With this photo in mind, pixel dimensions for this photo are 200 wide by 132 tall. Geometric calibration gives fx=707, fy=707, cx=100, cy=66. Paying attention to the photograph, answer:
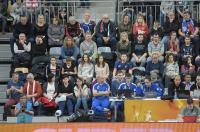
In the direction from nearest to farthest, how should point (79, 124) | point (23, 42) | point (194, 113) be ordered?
point (79, 124) < point (194, 113) < point (23, 42)

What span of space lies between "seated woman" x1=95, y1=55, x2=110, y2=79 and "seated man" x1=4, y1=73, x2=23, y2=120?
2308mm

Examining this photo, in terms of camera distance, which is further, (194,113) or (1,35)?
(1,35)

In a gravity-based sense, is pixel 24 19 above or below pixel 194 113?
above

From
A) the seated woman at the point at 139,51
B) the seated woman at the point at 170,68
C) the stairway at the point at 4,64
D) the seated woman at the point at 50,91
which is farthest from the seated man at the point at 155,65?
the stairway at the point at 4,64

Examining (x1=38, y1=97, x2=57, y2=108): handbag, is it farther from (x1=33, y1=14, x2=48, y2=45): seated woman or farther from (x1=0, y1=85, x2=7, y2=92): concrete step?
(x1=33, y1=14, x2=48, y2=45): seated woman

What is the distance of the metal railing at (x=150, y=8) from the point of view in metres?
24.0

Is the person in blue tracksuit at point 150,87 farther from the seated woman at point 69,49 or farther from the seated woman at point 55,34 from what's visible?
the seated woman at point 55,34

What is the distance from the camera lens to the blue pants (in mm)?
19719

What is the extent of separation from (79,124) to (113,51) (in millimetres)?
5502

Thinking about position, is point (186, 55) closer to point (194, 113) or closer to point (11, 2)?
point (194, 113)

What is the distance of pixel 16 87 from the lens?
822 inches

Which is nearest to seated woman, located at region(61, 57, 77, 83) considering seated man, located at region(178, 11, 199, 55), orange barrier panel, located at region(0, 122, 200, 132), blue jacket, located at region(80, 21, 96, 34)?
blue jacket, located at region(80, 21, 96, 34)

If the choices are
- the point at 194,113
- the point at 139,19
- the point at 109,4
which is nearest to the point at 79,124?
the point at 194,113

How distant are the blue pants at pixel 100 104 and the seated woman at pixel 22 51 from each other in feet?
10.7
